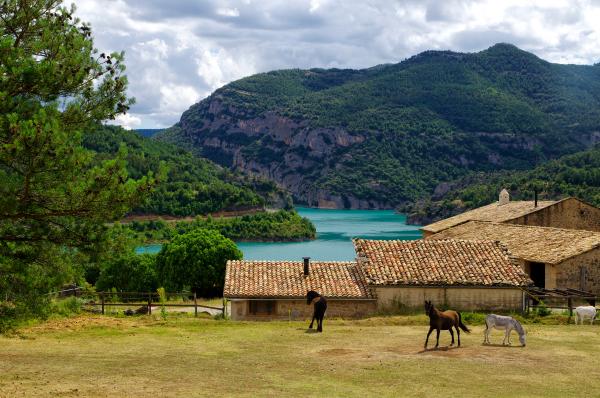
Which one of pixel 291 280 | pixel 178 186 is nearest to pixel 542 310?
pixel 291 280

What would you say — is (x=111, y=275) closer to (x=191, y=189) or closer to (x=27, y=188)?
(x=27, y=188)

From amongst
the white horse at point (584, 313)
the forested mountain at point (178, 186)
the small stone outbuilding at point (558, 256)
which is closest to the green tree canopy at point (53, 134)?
the white horse at point (584, 313)

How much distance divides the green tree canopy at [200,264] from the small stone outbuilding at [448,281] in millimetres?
21786

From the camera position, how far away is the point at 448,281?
98.3 feet

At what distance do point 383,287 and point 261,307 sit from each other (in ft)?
17.2

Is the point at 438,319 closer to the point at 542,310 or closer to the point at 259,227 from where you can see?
the point at 542,310

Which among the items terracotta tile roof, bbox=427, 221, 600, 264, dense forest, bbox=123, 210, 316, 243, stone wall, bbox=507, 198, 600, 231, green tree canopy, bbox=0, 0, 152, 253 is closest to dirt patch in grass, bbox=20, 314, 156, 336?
green tree canopy, bbox=0, 0, 152, 253

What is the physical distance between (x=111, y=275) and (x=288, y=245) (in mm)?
78034

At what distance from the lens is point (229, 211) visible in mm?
159625

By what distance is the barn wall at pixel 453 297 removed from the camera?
1179 inches

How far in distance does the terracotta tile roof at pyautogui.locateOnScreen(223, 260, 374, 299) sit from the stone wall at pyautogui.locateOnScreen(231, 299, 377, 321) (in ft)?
1.19

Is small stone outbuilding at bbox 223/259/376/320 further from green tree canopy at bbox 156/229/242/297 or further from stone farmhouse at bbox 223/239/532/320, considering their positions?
green tree canopy at bbox 156/229/242/297

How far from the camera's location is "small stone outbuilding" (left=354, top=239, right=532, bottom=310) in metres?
29.9

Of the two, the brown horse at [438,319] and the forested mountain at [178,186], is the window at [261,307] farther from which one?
the forested mountain at [178,186]
